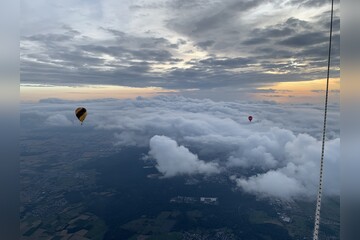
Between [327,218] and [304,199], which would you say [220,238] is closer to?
[327,218]

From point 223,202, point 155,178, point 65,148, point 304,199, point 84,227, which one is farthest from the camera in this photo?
point 65,148

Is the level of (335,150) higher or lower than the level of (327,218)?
higher

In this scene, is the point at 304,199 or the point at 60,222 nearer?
the point at 60,222

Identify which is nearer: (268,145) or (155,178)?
(155,178)

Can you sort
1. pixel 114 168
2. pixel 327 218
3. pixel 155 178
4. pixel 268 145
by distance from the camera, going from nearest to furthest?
pixel 327 218, pixel 155 178, pixel 114 168, pixel 268 145

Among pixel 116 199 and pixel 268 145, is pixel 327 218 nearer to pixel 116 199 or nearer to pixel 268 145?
pixel 116 199

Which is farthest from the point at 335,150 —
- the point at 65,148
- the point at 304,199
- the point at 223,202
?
the point at 65,148

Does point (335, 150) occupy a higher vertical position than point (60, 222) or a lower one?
higher

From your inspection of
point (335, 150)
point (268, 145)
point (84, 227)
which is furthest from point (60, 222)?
point (268, 145)

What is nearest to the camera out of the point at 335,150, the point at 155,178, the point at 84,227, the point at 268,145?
the point at 84,227
